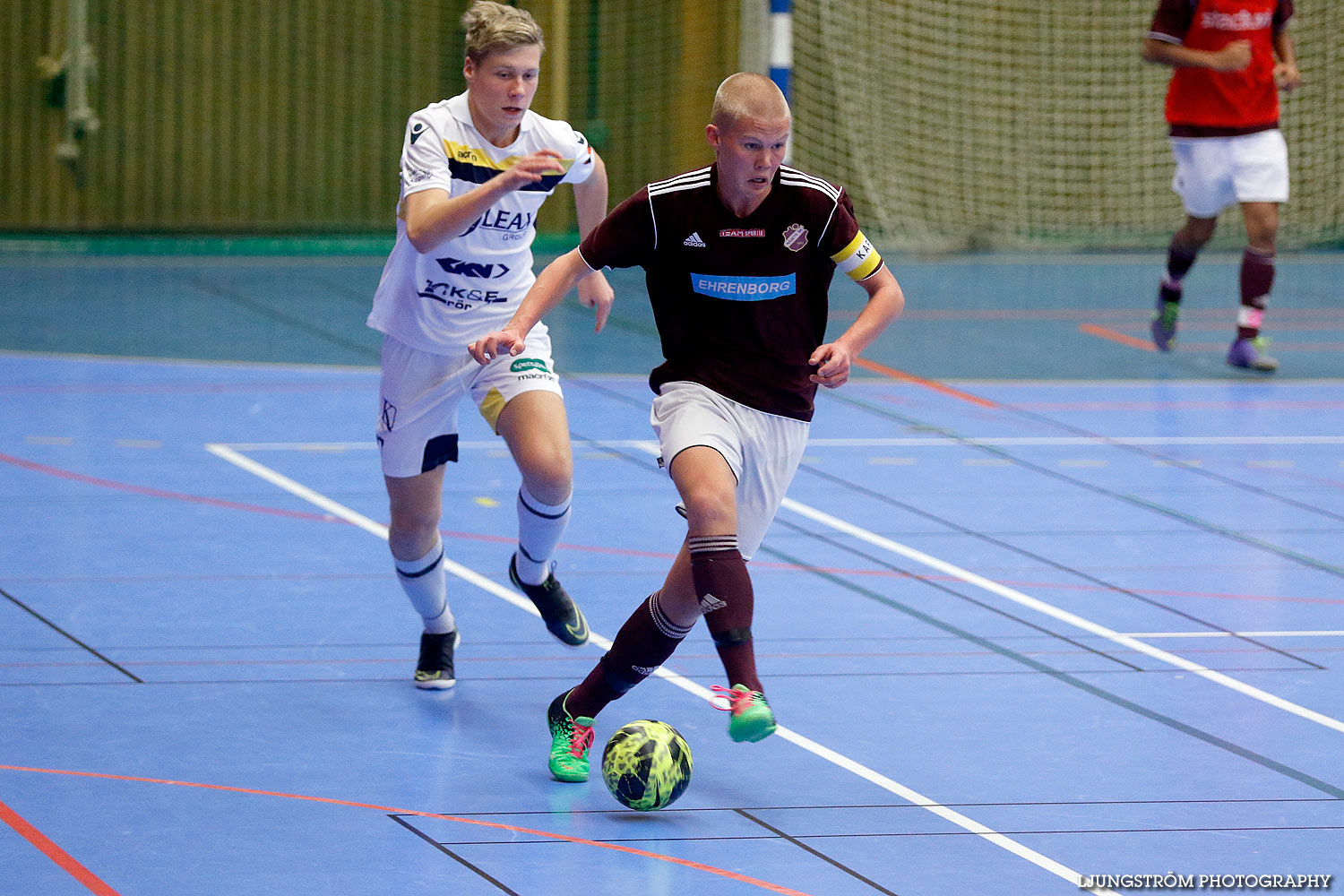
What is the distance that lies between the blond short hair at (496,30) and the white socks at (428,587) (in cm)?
132

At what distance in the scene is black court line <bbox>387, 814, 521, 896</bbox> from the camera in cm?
341

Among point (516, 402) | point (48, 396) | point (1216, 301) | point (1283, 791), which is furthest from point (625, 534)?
point (1216, 301)

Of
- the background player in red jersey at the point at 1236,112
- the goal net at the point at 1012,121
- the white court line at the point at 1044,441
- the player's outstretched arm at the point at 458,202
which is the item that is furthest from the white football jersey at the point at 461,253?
the goal net at the point at 1012,121

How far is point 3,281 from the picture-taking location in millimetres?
12891

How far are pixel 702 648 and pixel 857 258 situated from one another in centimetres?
154

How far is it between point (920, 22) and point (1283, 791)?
1251cm

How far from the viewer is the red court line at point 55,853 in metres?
3.38

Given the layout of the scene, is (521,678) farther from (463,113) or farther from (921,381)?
(921,381)

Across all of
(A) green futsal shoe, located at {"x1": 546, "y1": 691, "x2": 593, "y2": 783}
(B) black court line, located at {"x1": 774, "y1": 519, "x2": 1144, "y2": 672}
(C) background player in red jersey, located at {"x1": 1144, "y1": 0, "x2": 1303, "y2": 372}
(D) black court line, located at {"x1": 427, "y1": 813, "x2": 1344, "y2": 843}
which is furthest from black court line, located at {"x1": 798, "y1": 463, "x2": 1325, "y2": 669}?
(C) background player in red jersey, located at {"x1": 1144, "y1": 0, "x2": 1303, "y2": 372}

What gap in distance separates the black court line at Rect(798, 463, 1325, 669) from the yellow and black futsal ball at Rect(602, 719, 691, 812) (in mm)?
2128

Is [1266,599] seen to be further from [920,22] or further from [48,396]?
[920,22]

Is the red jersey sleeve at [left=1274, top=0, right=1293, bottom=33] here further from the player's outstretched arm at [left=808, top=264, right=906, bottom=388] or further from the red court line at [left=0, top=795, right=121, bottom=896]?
the red court line at [left=0, top=795, right=121, bottom=896]

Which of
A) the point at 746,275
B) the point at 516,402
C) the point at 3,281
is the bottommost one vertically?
the point at 3,281

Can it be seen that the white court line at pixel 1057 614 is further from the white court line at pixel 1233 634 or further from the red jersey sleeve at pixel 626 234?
the red jersey sleeve at pixel 626 234
